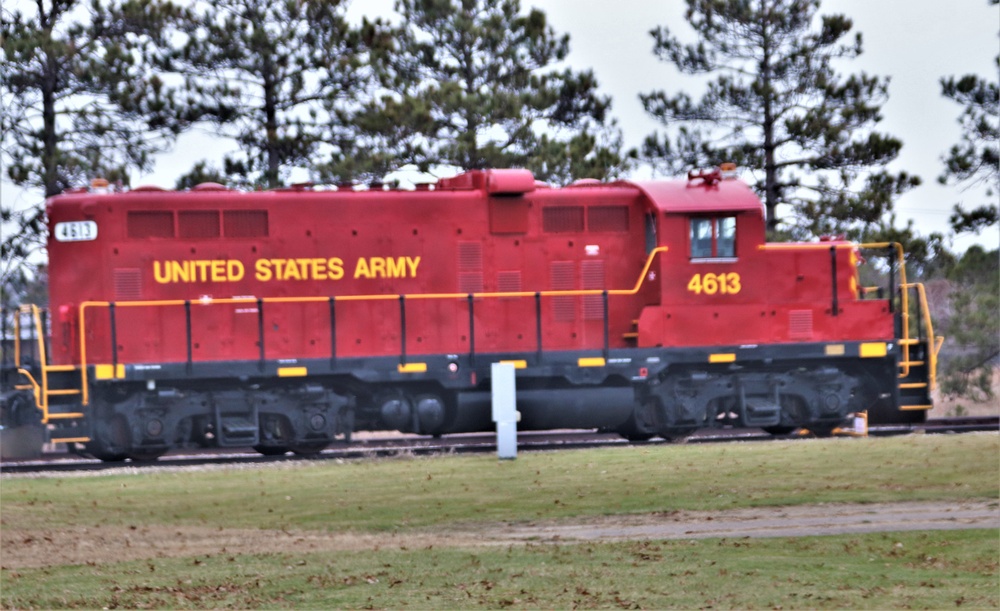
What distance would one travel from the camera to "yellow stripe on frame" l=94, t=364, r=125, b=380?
14766 mm

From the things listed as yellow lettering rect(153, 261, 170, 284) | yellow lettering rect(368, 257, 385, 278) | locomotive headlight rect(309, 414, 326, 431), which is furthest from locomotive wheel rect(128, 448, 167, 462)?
yellow lettering rect(368, 257, 385, 278)

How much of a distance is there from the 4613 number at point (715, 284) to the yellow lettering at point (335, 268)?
449cm

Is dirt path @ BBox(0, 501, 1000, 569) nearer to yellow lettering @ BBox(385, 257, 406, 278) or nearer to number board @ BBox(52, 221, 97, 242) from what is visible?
number board @ BBox(52, 221, 97, 242)

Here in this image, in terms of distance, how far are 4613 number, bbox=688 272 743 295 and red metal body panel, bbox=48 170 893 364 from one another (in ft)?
0.09

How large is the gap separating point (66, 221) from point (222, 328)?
2325 mm

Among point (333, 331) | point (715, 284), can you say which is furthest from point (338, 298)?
point (715, 284)

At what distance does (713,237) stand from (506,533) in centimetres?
628

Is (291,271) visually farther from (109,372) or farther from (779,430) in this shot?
(779,430)

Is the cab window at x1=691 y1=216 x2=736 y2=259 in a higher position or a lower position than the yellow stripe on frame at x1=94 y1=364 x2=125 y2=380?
higher

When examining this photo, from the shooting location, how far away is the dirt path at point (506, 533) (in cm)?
1084

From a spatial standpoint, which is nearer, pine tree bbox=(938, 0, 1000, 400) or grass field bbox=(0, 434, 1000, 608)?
grass field bbox=(0, 434, 1000, 608)

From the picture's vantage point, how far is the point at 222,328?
15.7 metres

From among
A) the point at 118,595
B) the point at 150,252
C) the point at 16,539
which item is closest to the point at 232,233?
the point at 150,252

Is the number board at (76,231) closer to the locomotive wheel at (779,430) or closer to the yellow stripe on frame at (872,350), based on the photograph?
the locomotive wheel at (779,430)
